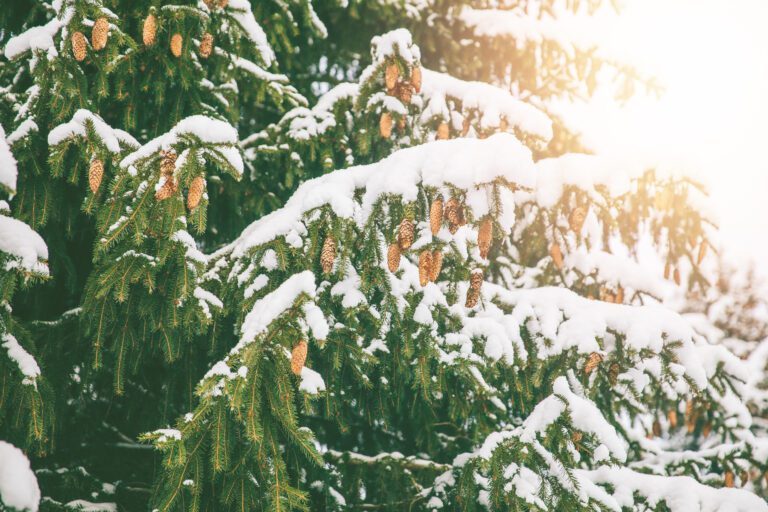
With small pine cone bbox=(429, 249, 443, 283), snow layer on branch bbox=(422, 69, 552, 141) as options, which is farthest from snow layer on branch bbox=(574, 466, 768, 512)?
snow layer on branch bbox=(422, 69, 552, 141)

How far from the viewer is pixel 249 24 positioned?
3176mm

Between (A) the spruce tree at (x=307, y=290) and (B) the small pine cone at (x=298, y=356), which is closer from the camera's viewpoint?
(B) the small pine cone at (x=298, y=356)

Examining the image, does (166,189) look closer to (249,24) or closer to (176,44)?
(176,44)

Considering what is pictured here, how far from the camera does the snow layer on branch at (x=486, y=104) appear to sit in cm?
319

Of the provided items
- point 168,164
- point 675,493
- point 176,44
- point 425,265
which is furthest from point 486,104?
point 675,493

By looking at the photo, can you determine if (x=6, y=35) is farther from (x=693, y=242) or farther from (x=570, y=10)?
(x=693, y=242)

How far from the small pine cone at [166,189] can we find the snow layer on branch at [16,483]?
972 mm

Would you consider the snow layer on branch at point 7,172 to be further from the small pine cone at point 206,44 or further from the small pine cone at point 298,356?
the small pine cone at point 206,44

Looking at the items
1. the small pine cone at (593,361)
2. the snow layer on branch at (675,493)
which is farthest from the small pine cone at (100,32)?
the snow layer on branch at (675,493)

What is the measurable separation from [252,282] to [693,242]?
3.26m

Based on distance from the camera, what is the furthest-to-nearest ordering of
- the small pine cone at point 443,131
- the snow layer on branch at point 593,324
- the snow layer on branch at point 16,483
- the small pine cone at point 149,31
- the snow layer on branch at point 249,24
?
the small pine cone at point 443,131 → the snow layer on branch at point 249,24 → the snow layer on branch at point 593,324 → the small pine cone at point 149,31 → the snow layer on branch at point 16,483

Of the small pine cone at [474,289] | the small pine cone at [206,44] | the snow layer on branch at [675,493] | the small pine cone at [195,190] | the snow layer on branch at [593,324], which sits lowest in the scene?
the snow layer on branch at [675,493]

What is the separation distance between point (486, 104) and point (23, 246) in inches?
103

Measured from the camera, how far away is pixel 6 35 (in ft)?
11.5
